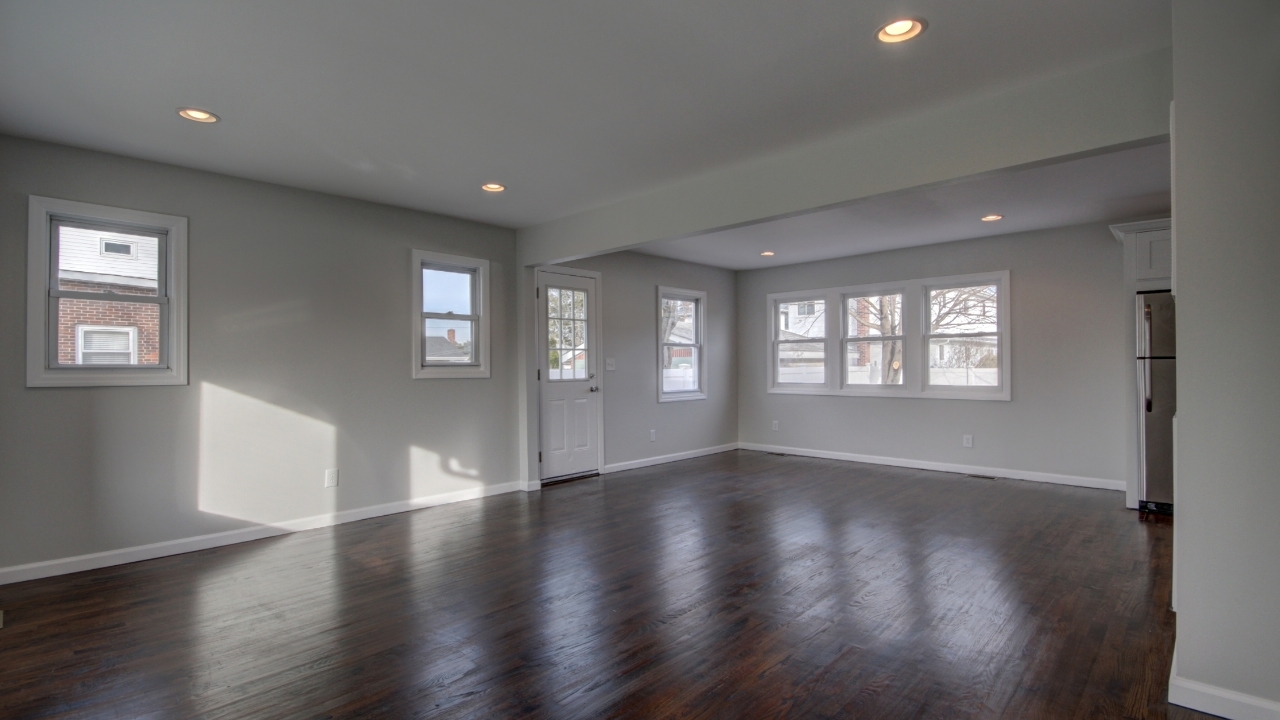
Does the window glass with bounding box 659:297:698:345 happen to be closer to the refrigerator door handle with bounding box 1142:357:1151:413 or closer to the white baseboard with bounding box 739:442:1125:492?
the white baseboard with bounding box 739:442:1125:492

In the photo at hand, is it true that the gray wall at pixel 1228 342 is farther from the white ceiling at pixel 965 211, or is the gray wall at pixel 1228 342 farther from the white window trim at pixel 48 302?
the white window trim at pixel 48 302

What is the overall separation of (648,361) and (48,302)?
5.06 m

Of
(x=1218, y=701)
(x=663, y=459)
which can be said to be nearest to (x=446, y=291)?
(x=663, y=459)

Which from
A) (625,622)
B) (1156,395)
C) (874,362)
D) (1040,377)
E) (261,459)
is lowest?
(625,622)

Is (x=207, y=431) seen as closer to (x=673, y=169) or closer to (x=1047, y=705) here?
(x=673, y=169)

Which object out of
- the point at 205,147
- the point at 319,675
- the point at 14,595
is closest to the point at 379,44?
the point at 205,147

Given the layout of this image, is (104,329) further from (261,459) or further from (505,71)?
(505,71)

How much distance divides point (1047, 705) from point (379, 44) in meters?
3.51

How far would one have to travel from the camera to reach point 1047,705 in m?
2.11

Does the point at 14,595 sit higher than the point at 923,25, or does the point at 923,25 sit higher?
the point at 923,25

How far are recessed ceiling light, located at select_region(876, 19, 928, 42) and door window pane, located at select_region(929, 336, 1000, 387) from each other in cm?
468

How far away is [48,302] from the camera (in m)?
3.51

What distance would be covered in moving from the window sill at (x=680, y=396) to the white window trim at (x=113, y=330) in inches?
191

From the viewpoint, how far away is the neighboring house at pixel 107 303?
3.60m
